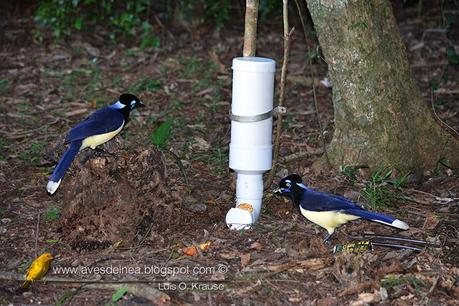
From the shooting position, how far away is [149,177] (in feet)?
19.8

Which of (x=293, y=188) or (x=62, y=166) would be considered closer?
(x=293, y=188)

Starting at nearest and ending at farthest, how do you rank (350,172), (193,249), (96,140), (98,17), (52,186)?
1. (193,249)
2. (52,186)
3. (96,140)
4. (350,172)
5. (98,17)

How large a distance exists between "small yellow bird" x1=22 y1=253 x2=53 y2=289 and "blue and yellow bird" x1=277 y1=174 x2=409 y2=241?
1.86m

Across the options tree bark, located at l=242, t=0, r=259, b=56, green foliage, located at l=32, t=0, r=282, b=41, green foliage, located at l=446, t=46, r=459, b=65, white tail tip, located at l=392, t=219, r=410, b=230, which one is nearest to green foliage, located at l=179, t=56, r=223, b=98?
green foliage, located at l=32, t=0, r=282, b=41

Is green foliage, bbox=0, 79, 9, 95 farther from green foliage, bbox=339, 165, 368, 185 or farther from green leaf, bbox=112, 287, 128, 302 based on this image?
green leaf, bbox=112, 287, 128, 302

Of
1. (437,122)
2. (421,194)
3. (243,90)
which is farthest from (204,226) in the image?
(437,122)

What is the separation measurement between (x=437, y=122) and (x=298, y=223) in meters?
1.72

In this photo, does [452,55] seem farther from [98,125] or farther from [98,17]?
[98,17]

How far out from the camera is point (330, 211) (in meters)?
5.68

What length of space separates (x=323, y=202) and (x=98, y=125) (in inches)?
78.6

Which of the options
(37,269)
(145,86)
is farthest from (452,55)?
(37,269)

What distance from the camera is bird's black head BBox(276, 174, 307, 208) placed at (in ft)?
19.6

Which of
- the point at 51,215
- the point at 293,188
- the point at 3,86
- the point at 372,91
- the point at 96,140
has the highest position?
the point at 372,91

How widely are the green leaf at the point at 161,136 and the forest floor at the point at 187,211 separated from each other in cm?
14
